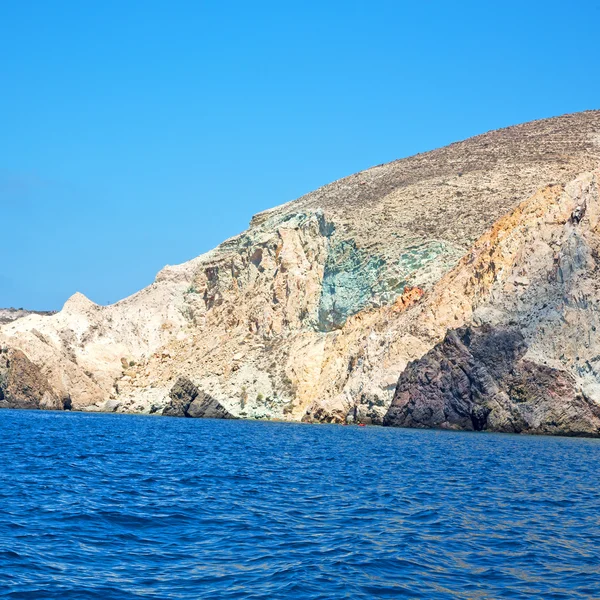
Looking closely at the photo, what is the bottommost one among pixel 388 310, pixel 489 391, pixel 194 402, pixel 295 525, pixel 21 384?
pixel 295 525

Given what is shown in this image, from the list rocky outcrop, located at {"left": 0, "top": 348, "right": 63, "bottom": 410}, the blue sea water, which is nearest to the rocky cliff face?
rocky outcrop, located at {"left": 0, "top": 348, "right": 63, "bottom": 410}

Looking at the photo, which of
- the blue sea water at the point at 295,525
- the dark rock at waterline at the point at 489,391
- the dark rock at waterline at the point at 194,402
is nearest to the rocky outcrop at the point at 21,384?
the dark rock at waterline at the point at 194,402

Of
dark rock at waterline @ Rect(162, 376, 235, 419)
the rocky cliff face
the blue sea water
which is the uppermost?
the rocky cliff face

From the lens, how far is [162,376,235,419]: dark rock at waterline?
76.9 metres

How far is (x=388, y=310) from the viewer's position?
72062 mm

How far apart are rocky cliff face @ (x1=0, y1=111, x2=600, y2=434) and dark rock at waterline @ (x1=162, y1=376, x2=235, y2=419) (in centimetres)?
16

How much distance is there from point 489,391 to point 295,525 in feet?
125

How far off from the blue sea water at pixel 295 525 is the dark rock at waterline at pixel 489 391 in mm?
17544

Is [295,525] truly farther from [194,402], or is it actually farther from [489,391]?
[194,402]

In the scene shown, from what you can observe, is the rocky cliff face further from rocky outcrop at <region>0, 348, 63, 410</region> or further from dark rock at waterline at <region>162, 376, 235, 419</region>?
rocky outcrop at <region>0, 348, 63, 410</region>

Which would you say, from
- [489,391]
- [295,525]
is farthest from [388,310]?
A: [295,525]

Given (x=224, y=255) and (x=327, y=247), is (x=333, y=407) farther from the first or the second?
(x=224, y=255)

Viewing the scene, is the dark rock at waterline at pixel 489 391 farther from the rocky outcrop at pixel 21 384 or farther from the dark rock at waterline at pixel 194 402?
the rocky outcrop at pixel 21 384

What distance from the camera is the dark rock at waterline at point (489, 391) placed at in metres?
53.8
